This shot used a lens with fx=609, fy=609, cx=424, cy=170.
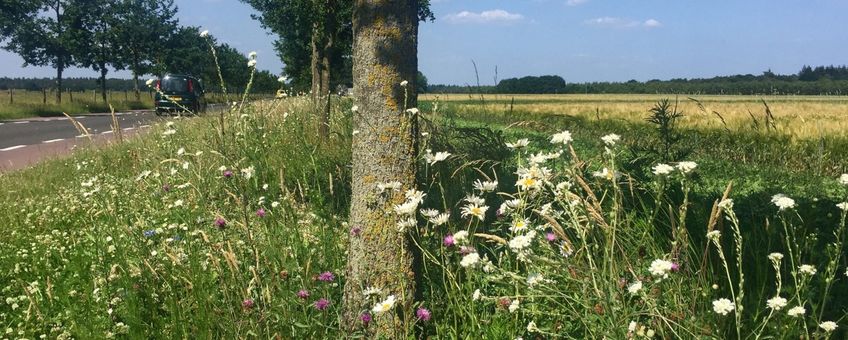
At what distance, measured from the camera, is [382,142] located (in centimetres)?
266

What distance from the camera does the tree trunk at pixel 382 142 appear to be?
262 cm

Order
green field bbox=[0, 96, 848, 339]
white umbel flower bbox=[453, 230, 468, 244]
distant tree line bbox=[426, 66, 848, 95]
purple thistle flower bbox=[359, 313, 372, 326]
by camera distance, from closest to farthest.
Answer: green field bbox=[0, 96, 848, 339], white umbel flower bbox=[453, 230, 468, 244], purple thistle flower bbox=[359, 313, 372, 326], distant tree line bbox=[426, 66, 848, 95]

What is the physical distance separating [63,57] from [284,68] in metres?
14.6

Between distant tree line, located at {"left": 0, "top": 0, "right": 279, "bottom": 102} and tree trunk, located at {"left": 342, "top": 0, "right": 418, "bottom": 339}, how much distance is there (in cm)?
3259

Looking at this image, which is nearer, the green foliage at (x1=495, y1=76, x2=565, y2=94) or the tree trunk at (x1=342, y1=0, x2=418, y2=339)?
the tree trunk at (x1=342, y1=0, x2=418, y2=339)

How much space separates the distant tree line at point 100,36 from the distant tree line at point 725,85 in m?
45.6

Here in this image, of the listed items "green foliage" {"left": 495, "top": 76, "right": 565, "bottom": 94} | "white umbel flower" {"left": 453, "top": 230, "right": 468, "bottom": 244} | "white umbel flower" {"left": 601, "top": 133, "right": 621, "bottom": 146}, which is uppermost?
"green foliage" {"left": 495, "top": 76, "right": 565, "bottom": 94}

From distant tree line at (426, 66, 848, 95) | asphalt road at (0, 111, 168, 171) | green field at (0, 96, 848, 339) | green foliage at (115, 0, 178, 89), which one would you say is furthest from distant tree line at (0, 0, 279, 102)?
distant tree line at (426, 66, 848, 95)

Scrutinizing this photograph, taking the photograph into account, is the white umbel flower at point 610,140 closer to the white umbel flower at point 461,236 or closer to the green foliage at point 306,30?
the white umbel flower at point 461,236

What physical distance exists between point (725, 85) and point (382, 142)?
103609mm

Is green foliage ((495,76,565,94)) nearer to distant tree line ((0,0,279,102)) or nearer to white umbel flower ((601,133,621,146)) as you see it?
distant tree line ((0,0,279,102))

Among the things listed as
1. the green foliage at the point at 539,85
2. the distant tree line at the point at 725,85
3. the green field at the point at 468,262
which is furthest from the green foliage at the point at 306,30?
the green foliage at the point at 539,85

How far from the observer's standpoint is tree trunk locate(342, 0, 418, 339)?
2.62m

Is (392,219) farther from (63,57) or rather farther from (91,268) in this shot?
(63,57)
